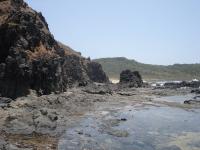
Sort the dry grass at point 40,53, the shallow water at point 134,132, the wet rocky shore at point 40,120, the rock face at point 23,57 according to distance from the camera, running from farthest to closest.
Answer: the dry grass at point 40,53 < the rock face at point 23,57 < the shallow water at point 134,132 < the wet rocky shore at point 40,120

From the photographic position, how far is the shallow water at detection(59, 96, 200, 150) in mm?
28078

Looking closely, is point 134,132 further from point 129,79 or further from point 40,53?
point 129,79

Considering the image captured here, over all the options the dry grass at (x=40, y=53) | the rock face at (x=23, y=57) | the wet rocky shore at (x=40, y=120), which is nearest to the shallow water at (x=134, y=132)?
the wet rocky shore at (x=40, y=120)

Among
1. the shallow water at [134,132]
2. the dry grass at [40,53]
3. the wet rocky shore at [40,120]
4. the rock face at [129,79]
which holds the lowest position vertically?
the shallow water at [134,132]

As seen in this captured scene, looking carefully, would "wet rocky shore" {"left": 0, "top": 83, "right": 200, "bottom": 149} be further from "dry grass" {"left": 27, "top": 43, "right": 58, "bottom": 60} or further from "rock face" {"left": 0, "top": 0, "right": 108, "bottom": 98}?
"dry grass" {"left": 27, "top": 43, "right": 58, "bottom": 60}

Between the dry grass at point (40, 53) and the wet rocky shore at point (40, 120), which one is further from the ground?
the dry grass at point (40, 53)

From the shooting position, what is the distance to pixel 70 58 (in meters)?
94.6

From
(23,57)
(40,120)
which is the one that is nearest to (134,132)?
(40,120)

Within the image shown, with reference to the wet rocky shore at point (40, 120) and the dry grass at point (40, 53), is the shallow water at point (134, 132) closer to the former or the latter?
the wet rocky shore at point (40, 120)

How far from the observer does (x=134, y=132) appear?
34.2 m

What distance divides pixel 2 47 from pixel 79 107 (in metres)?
14.6

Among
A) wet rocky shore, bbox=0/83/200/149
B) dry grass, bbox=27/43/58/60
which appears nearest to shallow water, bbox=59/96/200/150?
wet rocky shore, bbox=0/83/200/149

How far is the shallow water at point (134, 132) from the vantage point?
28078 mm

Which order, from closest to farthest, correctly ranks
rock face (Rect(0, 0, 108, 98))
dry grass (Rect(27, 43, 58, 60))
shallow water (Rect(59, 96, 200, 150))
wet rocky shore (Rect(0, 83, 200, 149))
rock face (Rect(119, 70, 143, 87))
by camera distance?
wet rocky shore (Rect(0, 83, 200, 149)), shallow water (Rect(59, 96, 200, 150)), rock face (Rect(0, 0, 108, 98)), dry grass (Rect(27, 43, 58, 60)), rock face (Rect(119, 70, 143, 87))
